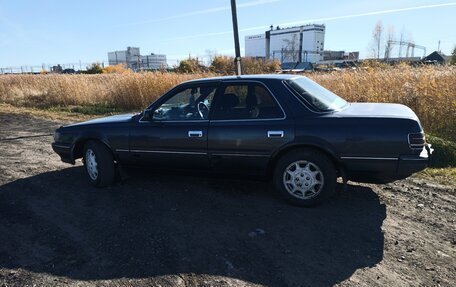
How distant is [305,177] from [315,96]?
40.5 inches

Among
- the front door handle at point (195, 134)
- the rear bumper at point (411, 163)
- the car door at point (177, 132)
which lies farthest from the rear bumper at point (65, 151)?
the rear bumper at point (411, 163)

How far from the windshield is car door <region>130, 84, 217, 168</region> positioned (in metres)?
1.10

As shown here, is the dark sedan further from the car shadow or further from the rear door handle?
the car shadow

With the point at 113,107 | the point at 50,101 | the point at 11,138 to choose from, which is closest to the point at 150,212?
the point at 11,138

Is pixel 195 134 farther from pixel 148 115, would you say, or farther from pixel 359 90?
pixel 359 90

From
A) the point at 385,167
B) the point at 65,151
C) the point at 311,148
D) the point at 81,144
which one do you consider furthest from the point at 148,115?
the point at 385,167

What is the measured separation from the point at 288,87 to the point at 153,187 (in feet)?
8.02

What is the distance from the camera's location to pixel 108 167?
233 inches

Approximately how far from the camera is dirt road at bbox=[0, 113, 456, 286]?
3.41 metres

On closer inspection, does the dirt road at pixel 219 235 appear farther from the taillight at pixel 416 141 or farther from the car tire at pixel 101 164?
the taillight at pixel 416 141

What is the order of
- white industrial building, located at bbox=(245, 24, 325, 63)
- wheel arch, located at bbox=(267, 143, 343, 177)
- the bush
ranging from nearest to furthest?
wheel arch, located at bbox=(267, 143, 343, 177)
the bush
white industrial building, located at bbox=(245, 24, 325, 63)

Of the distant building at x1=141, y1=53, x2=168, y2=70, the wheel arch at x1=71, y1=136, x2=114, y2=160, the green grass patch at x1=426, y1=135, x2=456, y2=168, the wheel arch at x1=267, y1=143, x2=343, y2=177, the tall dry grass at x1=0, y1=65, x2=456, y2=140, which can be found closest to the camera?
the wheel arch at x1=267, y1=143, x2=343, y2=177

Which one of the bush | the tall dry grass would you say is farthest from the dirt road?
the bush

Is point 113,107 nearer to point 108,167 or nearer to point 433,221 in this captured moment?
point 108,167
